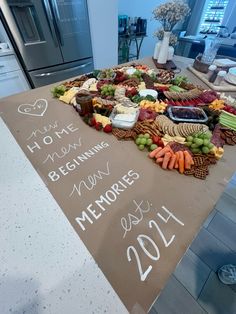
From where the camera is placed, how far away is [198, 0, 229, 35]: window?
120 inches

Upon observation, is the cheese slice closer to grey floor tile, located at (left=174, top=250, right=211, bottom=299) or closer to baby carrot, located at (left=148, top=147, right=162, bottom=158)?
baby carrot, located at (left=148, top=147, right=162, bottom=158)

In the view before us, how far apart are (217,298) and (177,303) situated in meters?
0.23

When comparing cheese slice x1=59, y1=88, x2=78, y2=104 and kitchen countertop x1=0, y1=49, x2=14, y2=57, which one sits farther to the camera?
kitchen countertop x1=0, y1=49, x2=14, y2=57

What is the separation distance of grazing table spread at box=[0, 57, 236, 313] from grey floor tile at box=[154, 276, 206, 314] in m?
0.71

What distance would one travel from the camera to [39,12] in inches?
63.4

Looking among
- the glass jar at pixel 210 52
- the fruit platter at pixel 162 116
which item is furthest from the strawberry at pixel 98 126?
the glass jar at pixel 210 52

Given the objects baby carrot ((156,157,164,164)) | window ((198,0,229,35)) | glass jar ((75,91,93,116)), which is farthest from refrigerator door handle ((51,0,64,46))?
window ((198,0,229,35))

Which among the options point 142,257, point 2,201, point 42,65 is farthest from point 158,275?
point 42,65

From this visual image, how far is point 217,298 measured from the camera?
901 mm

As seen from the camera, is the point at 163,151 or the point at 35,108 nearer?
the point at 163,151

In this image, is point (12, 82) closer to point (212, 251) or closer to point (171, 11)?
point (171, 11)

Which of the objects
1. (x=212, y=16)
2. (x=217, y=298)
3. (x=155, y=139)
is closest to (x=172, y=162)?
(x=155, y=139)

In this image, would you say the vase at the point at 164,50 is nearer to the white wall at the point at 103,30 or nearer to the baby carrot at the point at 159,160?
the white wall at the point at 103,30

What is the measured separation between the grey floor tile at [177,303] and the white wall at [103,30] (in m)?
2.58
